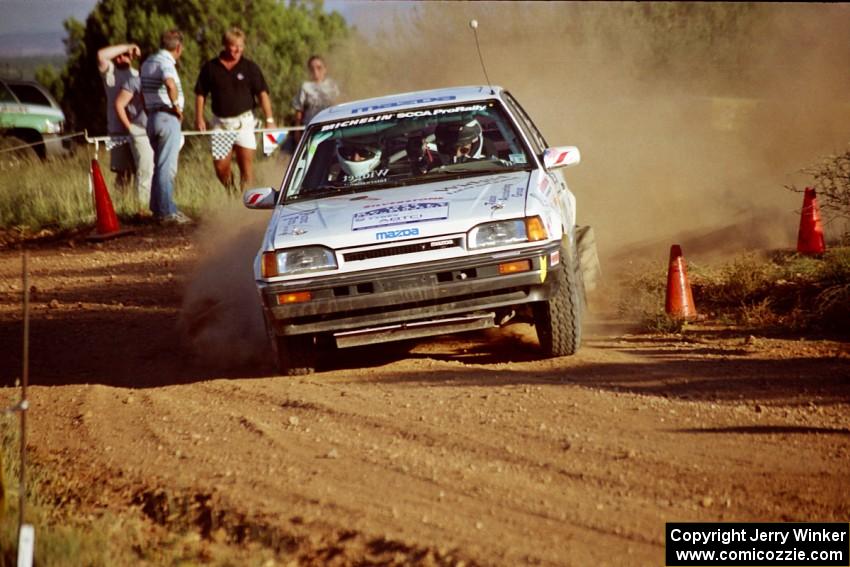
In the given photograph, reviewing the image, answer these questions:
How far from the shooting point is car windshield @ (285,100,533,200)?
294 inches

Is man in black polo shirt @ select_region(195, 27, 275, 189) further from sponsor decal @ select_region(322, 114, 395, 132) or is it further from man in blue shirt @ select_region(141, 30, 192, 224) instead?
sponsor decal @ select_region(322, 114, 395, 132)

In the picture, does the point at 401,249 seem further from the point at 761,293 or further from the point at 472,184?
the point at 761,293

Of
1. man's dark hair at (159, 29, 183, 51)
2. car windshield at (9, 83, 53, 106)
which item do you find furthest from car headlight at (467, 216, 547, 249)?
car windshield at (9, 83, 53, 106)

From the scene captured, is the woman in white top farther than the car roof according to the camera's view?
Yes

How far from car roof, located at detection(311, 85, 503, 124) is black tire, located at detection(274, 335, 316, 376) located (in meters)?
1.63

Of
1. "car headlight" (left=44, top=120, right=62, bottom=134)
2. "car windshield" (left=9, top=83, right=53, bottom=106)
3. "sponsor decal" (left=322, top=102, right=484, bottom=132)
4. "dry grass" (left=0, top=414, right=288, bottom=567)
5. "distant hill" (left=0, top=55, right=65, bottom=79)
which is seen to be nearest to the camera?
"dry grass" (left=0, top=414, right=288, bottom=567)

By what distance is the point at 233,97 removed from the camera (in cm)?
1384

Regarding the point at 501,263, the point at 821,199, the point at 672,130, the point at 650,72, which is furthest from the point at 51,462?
the point at 650,72

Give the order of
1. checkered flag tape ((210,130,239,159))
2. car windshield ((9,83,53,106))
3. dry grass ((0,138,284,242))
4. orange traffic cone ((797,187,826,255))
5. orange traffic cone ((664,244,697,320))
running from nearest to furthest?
orange traffic cone ((664,244,697,320)), orange traffic cone ((797,187,826,255)), checkered flag tape ((210,130,239,159)), dry grass ((0,138,284,242)), car windshield ((9,83,53,106))

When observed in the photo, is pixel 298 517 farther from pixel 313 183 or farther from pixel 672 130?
pixel 672 130

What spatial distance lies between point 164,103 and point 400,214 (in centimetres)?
689

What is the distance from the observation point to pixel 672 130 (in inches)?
760

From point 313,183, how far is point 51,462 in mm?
2527

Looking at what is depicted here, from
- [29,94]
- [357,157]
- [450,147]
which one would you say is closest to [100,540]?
[357,157]
